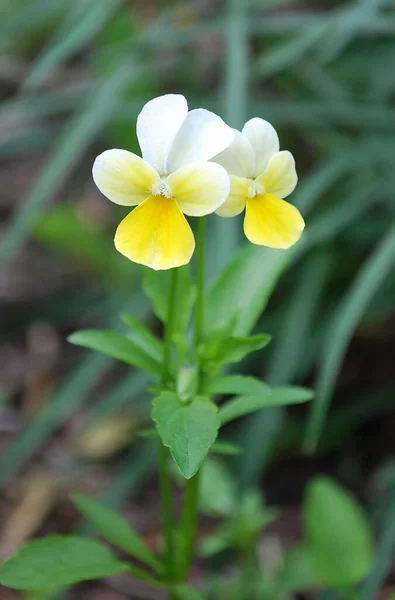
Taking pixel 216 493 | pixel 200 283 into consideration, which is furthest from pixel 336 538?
pixel 200 283

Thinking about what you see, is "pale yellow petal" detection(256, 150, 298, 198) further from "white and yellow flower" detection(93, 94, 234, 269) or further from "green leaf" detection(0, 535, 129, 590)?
"green leaf" detection(0, 535, 129, 590)

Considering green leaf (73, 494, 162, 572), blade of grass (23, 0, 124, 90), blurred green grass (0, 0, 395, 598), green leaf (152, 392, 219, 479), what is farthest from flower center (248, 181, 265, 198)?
blade of grass (23, 0, 124, 90)

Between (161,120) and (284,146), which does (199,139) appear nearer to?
(161,120)

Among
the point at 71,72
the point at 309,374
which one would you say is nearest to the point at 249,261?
the point at 309,374

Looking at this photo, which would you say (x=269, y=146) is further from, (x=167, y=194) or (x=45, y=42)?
(x=45, y=42)

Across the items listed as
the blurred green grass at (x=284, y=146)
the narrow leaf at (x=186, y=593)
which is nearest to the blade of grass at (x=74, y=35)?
the blurred green grass at (x=284, y=146)

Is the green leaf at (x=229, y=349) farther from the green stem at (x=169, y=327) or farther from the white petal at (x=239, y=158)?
the white petal at (x=239, y=158)
